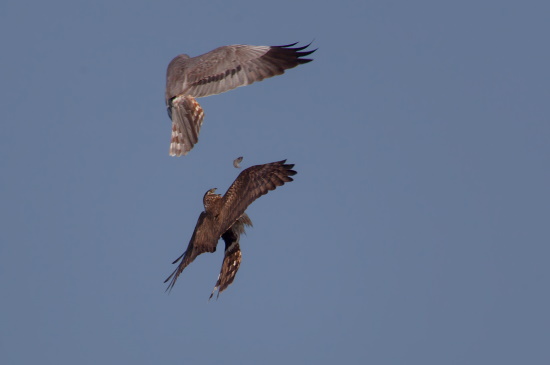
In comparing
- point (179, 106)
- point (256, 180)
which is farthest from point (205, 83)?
point (256, 180)

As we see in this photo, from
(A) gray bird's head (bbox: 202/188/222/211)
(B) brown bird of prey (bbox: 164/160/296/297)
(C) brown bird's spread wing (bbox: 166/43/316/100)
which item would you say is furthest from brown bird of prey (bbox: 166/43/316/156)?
(B) brown bird of prey (bbox: 164/160/296/297)

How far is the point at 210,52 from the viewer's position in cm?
1639

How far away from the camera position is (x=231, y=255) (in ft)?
49.9

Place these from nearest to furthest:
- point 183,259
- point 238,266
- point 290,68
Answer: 1. point 183,259
2. point 238,266
3. point 290,68

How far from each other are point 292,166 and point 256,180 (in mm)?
477

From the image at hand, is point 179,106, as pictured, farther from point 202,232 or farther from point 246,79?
point 202,232

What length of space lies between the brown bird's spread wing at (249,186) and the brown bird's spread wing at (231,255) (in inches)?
38.0

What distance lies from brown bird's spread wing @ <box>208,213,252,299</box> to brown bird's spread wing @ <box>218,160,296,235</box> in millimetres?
965

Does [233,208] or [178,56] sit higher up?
[178,56]

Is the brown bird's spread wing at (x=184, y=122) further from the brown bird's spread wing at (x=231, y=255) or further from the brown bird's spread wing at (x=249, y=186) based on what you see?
the brown bird's spread wing at (x=249, y=186)

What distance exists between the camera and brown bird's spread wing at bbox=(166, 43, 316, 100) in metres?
15.9

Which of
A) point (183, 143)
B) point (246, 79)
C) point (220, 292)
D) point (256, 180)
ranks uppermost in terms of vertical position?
point (246, 79)

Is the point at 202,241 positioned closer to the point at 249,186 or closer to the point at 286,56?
the point at 249,186

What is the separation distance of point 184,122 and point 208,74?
843mm
